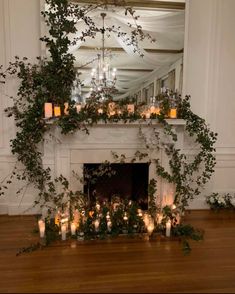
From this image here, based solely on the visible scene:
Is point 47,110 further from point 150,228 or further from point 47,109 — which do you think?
point 150,228

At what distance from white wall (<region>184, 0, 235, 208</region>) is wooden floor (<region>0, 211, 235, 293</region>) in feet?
4.55

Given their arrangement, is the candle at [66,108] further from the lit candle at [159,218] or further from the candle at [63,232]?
the lit candle at [159,218]

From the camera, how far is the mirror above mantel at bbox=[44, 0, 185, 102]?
3686 millimetres

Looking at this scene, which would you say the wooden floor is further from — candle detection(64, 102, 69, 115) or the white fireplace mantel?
candle detection(64, 102, 69, 115)

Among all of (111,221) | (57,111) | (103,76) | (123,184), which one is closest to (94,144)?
(57,111)

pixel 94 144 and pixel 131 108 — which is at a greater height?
pixel 131 108

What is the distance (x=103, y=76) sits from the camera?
3.77 meters

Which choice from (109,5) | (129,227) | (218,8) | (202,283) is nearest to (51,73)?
(109,5)

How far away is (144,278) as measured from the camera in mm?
2467

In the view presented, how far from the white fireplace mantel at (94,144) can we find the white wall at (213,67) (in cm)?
61

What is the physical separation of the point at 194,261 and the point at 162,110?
1.78m

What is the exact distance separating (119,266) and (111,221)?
738 mm

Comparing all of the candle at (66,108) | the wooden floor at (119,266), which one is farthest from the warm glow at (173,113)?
the wooden floor at (119,266)

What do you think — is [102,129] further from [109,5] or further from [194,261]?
[194,261]
